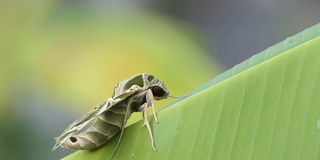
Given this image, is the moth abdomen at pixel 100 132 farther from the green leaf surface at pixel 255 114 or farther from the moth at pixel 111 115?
the green leaf surface at pixel 255 114

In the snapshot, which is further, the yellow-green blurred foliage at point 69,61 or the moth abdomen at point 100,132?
the yellow-green blurred foliage at point 69,61

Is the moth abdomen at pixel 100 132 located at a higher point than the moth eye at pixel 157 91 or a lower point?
lower

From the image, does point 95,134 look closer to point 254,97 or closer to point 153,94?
point 153,94

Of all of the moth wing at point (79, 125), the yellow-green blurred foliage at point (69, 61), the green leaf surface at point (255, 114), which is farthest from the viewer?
the yellow-green blurred foliage at point (69, 61)

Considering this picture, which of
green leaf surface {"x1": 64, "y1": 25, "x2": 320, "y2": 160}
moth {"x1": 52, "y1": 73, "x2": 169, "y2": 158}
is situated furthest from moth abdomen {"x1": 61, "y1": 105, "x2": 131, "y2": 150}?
green leaf surface {"x1": 64, "y1": 25, "x2": 320, "y2": 160}

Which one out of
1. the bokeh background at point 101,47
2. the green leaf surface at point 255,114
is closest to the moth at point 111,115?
the green leaf surface at point 255,114

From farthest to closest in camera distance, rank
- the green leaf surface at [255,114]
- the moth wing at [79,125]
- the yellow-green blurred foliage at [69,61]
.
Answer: the yellow-green blurred foliage at [69,61] < the moth wing at [79,125] < the green leaf surface at [255,114]

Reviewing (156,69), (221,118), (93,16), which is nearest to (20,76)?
(93,16)
